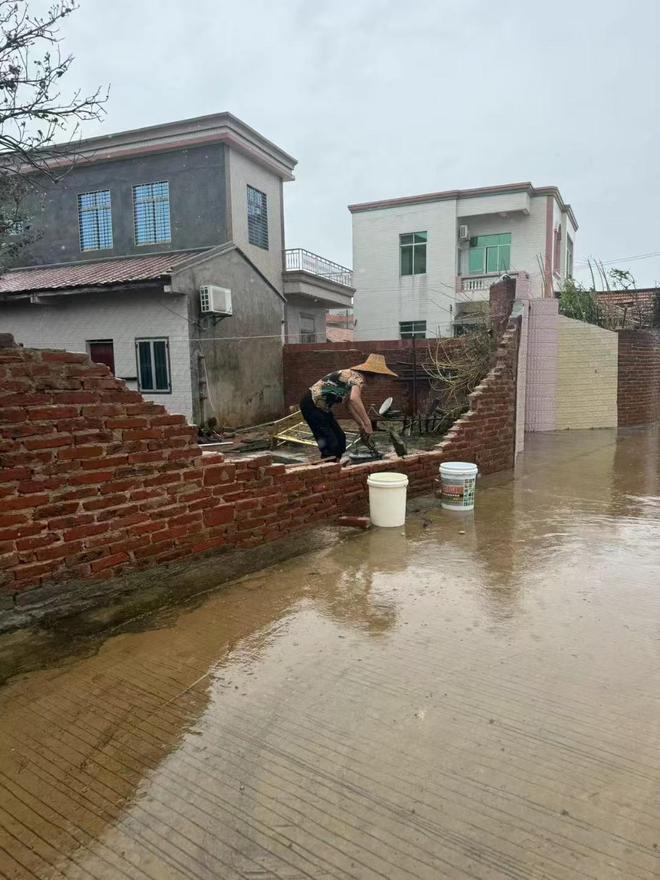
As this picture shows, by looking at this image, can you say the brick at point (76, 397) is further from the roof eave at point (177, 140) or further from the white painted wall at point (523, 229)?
the white painted wall at point (523, 229)

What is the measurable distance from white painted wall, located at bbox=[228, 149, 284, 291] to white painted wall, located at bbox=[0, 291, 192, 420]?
3.85 m

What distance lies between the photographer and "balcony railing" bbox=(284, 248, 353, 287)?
18375mm

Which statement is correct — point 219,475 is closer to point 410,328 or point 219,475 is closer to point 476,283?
point 410,328

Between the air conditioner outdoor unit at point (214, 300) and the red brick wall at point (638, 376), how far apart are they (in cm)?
854

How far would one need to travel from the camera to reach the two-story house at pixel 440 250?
22.1m

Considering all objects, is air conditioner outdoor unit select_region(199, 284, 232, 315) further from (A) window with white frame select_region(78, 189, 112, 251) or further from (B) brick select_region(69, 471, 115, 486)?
(B) brick select_region(69, 471, 115, 486)

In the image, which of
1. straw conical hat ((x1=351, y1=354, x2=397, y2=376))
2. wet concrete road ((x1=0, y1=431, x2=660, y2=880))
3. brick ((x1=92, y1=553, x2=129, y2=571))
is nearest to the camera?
wet concrete road ((x1=0, y1=431, x2=660, y2=880))

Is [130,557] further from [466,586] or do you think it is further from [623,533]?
[623,533]

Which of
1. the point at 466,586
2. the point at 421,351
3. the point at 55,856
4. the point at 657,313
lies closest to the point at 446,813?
the point at 55,856

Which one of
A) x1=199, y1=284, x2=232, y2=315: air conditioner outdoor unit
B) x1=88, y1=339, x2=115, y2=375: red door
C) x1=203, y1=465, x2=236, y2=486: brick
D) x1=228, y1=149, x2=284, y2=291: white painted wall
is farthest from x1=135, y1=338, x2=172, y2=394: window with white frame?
x1=203, y1=465, x2=236, y2=486: brick

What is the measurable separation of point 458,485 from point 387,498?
932 millimetres

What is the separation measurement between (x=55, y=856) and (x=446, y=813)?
1.22 metres

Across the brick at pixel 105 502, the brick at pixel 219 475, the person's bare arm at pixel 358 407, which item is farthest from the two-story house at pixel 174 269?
the brick at pixel 105 502

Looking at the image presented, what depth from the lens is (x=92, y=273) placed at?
14461mm
